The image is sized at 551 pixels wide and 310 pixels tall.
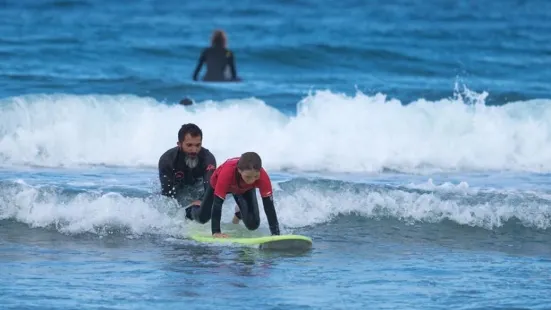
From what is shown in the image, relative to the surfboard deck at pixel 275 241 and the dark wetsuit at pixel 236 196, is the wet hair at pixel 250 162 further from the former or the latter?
the surfboard deck at pixel 275 241

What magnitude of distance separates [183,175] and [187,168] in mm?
108

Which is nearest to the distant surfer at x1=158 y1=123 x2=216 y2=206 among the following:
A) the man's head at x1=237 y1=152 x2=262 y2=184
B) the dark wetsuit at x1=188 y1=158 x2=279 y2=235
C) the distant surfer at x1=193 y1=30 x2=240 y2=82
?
the dark wetsuit at x1=188 y1=158 x2=279 y2=235

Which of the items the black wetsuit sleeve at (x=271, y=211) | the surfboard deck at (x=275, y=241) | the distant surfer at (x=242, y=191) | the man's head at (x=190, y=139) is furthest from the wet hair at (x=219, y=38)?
the black wetsuit sleeve at (x=271, y=211)

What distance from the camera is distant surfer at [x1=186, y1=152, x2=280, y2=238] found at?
10102 millimetres

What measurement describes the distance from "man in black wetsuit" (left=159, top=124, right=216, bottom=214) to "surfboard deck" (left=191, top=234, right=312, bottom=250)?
589 mm

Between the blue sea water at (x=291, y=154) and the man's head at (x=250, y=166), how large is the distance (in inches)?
29.2

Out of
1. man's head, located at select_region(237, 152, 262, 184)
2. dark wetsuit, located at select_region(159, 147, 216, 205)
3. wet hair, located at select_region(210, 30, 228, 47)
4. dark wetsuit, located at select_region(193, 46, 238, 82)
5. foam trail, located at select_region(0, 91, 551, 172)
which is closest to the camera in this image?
man's head, located at select_region(237, 152, 262, 184)

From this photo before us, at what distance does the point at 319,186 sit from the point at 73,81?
964 cm

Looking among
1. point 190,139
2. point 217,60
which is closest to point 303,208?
point 190,139

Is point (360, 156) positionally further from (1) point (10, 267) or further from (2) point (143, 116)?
(1) point (10, 267)

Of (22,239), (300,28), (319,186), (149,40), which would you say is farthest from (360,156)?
(300,28)

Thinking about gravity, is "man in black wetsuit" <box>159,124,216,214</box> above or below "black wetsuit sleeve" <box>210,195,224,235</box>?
above

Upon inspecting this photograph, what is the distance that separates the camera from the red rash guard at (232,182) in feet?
34.0

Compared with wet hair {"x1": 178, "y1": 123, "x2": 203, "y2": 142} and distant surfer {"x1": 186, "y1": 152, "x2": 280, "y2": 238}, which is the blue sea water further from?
wet hair {"x1": 178, "y1": 123, "x2": 203, "y2": 142}
